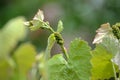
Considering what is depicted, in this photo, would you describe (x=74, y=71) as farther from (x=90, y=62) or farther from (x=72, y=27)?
(x=72, y=27)

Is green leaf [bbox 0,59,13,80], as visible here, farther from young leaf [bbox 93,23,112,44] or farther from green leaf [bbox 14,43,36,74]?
young leaf [bbox 93,23,112,44]

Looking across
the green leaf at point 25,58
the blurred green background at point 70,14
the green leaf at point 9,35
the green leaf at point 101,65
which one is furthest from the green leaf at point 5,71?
the blurred green background at point 70,14

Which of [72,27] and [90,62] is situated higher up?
[72,27]

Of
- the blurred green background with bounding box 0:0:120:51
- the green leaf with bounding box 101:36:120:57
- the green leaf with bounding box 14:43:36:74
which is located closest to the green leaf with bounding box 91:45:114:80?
the green leaf with bounding box 101:36:120:57

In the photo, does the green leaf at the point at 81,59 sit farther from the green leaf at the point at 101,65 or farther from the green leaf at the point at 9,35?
the green leaf at the point at 9,35

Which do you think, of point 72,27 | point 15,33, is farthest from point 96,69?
point 72,27
